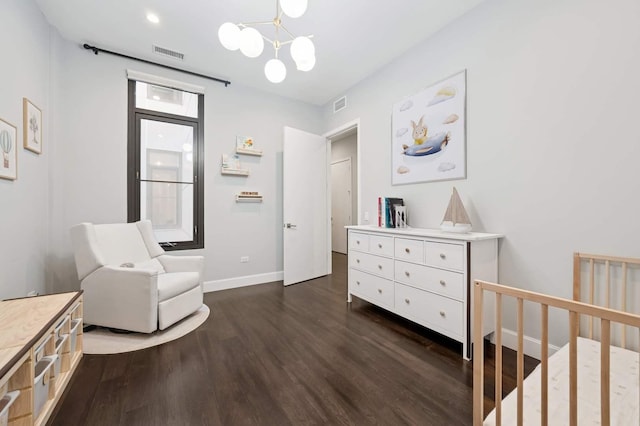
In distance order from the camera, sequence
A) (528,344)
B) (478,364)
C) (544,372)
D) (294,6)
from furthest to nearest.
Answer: (528,344) → (294,6) → (478,364) → (544,372)

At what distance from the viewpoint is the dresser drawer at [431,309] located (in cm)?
189

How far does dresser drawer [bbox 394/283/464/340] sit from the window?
2.58 meters

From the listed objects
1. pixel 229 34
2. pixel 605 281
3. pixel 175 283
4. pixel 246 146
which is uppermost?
pixel 229 34

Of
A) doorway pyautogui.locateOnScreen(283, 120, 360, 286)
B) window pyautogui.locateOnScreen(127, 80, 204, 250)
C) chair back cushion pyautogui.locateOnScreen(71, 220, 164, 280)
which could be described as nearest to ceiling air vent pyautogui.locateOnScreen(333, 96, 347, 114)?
doorway pyautogui.locateOnScreen(283, 120, 360, 286)

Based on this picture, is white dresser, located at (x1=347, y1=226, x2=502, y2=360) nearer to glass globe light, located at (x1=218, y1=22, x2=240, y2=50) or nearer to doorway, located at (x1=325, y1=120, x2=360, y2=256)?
glass globe light, located at (x1=218, y1=22, x2=240, y2=50)

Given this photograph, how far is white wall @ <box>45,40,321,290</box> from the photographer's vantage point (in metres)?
2.70

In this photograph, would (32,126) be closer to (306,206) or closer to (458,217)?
(306,206)

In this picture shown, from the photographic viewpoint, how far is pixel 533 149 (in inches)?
72.7

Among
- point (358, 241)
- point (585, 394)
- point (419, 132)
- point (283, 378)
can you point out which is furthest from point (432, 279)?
point (419, 132)

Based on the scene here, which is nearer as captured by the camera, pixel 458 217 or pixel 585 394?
pixel 585 394

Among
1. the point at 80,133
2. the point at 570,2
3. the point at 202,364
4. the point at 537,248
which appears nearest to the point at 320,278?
the point at 202,364

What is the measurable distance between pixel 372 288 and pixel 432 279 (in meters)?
0.73

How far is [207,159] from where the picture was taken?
3414 millimetres

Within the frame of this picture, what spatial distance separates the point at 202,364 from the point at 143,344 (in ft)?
2.10
